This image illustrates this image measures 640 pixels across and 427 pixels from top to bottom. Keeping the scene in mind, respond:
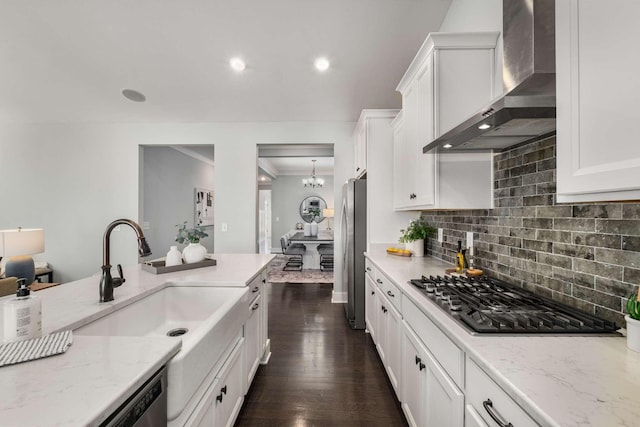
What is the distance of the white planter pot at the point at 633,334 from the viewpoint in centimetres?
86

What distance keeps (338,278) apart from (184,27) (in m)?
3.51

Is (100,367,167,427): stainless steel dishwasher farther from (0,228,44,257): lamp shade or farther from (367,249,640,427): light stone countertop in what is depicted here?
(0,228,44,257): lamp shade

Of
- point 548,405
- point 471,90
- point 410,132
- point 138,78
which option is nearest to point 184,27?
point 138,78

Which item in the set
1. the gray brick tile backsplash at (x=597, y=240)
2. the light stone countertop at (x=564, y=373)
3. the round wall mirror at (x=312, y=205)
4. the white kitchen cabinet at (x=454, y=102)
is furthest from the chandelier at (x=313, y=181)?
the light stone countertop at (x=564, y=373)

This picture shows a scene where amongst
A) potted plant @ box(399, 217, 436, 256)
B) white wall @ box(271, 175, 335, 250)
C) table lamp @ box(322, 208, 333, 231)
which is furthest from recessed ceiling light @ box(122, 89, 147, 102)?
white wall @ box(271, 175, 335, 250)

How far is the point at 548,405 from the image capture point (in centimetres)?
64

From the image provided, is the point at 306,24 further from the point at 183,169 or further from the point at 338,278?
the point at 183,169

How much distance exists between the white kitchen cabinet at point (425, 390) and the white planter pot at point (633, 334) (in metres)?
0.54

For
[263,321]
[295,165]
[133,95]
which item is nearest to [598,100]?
[263,321]

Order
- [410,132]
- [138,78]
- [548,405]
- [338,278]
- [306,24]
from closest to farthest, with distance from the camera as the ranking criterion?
1. [548,405]
2. [410,132]
3. [306,24]
4. [138,78]
5. [338,278]

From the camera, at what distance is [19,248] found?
272 centimetres

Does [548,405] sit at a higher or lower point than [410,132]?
lower

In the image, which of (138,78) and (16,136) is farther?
(16,136)

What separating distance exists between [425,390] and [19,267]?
3.73m
